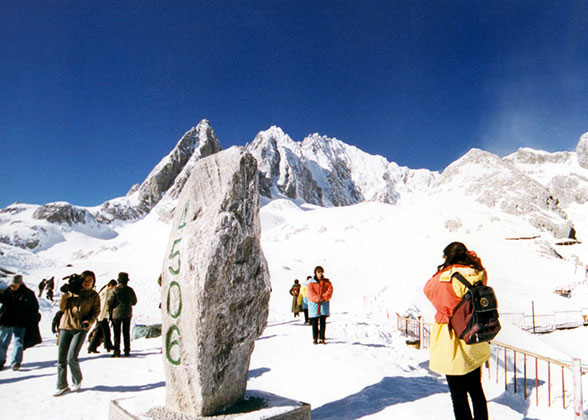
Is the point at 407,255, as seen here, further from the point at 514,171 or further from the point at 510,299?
the point at 514,171

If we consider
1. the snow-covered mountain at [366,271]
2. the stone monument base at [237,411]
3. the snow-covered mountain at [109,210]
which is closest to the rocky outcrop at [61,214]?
the snow-covered mountain at [109,210]

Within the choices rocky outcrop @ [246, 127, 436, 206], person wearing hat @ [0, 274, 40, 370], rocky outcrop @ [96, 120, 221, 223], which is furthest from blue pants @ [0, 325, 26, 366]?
rocky outcrop @ [96, 120, 221, 223]

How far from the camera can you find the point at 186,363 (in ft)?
10.6

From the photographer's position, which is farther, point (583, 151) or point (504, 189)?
point (583, 151)

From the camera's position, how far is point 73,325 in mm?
4516

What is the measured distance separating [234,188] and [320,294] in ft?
13.7

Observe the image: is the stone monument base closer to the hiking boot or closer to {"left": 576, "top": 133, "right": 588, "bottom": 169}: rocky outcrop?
the hiking boot

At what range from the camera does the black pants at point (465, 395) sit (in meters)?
2.70

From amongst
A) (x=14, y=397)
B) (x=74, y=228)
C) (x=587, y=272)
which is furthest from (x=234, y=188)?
(x=74, y=228)

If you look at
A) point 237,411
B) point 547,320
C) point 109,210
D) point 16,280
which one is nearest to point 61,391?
point 16,280

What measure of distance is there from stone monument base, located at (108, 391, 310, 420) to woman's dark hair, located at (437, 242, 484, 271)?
1.95 metres

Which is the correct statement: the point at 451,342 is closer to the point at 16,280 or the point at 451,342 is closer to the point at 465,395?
the point at 465,395

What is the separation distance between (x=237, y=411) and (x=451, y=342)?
6.61 ft

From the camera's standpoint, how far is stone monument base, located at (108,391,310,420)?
3102 mm
